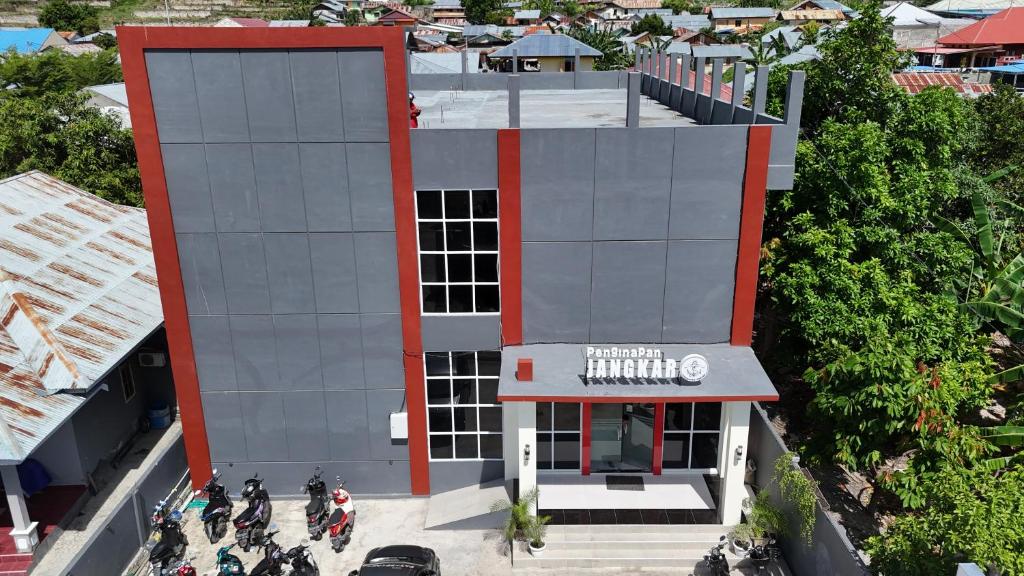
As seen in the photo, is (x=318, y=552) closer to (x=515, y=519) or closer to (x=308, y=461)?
(x=308, y=461)

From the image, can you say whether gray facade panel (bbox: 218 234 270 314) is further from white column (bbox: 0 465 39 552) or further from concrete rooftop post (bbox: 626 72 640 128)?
concrete rooftop post (bbox: 626 72 640 128)

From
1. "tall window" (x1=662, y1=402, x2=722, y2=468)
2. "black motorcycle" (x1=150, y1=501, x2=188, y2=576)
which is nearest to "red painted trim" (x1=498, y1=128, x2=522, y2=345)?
"tall window" (x1=662, y1=402, x2=722, y2=468)

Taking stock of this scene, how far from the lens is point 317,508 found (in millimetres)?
16344

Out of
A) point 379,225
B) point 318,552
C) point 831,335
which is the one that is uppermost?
point 379,225

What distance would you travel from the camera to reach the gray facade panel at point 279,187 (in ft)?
50.2

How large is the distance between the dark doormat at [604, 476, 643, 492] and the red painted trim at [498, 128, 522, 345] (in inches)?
168

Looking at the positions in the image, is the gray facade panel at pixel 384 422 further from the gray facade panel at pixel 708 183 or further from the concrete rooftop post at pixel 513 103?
the gray facade panel at pixel 708 183

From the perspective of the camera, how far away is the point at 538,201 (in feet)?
50.6

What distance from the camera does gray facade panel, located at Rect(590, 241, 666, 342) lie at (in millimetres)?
15719

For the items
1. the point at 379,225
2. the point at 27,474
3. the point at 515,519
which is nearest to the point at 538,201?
the point at 379,225

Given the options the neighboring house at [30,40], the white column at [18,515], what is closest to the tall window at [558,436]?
the white column at [18,515]

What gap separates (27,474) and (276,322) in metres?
7.16

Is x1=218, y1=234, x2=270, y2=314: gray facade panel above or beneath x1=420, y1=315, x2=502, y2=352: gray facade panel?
above

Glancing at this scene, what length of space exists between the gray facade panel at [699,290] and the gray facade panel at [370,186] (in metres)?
6.77
